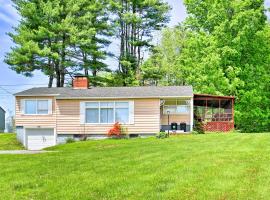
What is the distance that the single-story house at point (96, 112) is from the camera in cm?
3028

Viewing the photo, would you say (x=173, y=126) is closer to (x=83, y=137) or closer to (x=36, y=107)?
(x=83, y=137)

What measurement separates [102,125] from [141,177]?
21094mm

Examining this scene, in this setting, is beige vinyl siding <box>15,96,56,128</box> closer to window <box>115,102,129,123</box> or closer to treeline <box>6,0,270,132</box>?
window <box>115,102,129,123</box>

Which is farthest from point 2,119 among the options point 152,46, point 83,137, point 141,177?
point 141,177

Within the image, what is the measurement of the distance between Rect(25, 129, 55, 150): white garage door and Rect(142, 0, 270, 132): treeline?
39.0 feet

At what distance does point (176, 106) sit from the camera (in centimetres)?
3059

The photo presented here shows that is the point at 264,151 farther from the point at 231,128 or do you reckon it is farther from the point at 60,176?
the point at 231,128

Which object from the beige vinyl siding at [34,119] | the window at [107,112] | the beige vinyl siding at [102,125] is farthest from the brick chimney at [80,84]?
the window at [107,112]

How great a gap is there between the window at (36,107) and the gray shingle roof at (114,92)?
1.95 ft

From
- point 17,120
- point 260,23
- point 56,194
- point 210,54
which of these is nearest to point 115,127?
point 17,120

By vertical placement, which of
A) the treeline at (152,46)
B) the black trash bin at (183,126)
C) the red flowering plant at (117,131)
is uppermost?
the treeline at (152,46)

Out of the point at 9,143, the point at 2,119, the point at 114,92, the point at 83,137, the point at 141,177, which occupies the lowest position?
the point at 9,143

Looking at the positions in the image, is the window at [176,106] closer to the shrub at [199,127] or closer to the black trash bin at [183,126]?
the black trash bin at [183,126]

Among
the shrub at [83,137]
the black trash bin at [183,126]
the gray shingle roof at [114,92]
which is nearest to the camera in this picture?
the black trash bin at [183,126]
